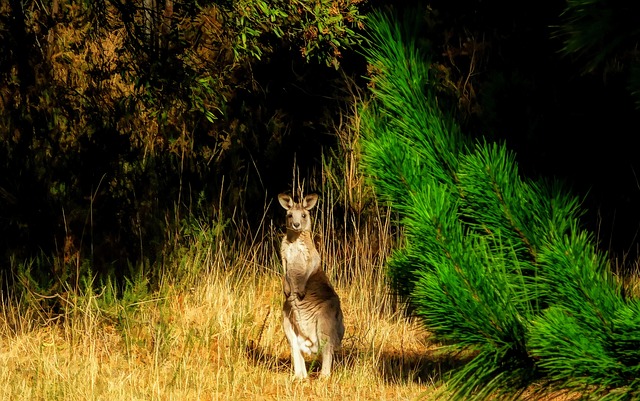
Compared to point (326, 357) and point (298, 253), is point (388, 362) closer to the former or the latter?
point (326, 357)

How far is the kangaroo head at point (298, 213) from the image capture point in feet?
23.8

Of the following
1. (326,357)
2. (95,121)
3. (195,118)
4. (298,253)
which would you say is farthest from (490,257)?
(195,118)

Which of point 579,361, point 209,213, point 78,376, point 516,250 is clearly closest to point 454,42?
point 209,213

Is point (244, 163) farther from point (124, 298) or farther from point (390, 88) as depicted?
point (390, 88)

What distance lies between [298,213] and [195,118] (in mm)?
3929

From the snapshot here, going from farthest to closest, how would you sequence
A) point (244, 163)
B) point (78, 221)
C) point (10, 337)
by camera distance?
1. point (244, 163)
2. point (78, 221)
3. point (10, 337)

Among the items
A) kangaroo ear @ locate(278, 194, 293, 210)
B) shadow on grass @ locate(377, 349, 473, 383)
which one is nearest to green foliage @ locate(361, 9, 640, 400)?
shadow on grass @ locate(377, 349, 473, 383)

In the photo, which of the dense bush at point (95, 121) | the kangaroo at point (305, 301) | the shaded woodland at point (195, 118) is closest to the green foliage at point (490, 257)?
the shaded woodland at point (195, 118)

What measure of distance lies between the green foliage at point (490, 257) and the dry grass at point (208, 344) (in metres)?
2.22

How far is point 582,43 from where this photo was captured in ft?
9.77

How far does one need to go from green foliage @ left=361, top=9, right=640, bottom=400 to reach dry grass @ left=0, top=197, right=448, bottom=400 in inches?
87.5

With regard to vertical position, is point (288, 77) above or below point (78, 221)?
above

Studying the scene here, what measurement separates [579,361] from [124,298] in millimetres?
4846

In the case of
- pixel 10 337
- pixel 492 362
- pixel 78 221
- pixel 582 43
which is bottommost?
pixel 10 337
